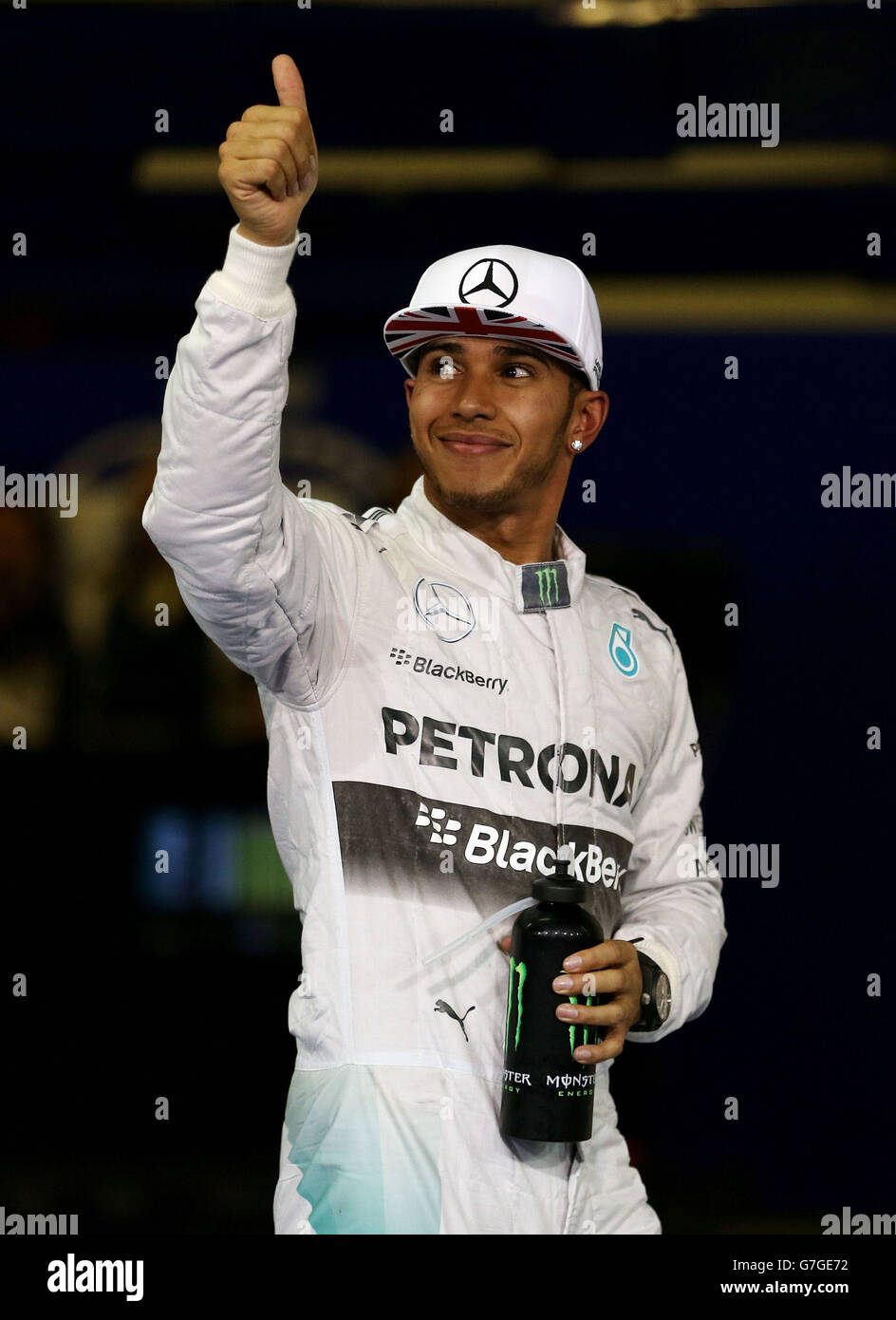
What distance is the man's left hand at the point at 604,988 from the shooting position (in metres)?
1.88

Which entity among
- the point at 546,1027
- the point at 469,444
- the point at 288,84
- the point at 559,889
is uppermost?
the point at 288,84

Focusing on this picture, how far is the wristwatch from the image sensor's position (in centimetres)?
207

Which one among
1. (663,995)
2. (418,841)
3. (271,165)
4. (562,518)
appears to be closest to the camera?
(271,165)

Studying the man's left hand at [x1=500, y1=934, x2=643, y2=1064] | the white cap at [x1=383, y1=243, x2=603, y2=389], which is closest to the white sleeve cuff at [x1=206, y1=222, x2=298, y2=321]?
the white cap at [x1=383, y1=243, x2=603, y2=389]

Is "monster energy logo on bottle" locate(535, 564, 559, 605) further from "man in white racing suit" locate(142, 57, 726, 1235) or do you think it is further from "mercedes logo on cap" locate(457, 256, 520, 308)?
"mercedes logo on cap" locate(457, 256, 520, 308)

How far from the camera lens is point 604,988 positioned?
6.29 ft

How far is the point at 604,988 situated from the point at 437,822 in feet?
0.98

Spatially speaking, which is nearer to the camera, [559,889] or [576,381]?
[559,889]

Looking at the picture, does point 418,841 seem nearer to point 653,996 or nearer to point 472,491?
point 653,996

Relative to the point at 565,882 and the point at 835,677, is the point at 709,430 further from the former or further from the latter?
the point at 565,882

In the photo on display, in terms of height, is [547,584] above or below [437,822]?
above

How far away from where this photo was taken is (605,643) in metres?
2.26

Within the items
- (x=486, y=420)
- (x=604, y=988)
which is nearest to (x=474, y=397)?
(x=486, y=420)

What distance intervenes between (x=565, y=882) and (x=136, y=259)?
1828mm
